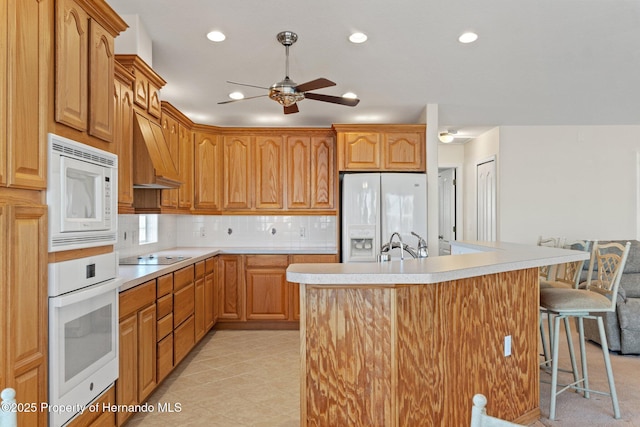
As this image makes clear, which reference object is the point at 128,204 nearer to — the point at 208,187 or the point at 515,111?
the point at 208,187

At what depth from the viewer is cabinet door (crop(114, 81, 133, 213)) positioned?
104 inches

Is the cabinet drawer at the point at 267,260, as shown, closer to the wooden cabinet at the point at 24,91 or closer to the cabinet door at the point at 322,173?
the cabinet door at the point at 322,173

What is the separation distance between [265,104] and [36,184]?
3.35 meters

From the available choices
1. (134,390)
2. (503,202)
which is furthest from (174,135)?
(503,202)

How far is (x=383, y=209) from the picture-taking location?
4566 mm

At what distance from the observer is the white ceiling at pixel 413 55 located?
2.78 meters

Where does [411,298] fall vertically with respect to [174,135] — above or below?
below

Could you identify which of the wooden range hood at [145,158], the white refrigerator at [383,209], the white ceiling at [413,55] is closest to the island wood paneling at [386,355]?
the wooden range hood at [145,158]

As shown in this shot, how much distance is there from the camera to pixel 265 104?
15.3 feet

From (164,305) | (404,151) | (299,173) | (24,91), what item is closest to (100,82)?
(24,91)

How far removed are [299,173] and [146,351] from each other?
9.82 ft

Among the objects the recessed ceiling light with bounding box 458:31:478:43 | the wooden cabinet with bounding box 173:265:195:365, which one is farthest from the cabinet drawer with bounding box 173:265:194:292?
the recessed ceiling light with bounding box 458:31:478:43

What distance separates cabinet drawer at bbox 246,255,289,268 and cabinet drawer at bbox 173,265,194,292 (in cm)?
108

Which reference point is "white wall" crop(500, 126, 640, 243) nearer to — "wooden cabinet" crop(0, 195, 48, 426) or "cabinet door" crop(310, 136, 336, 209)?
"cabinet door" crop(310, 136, 336, 209)
